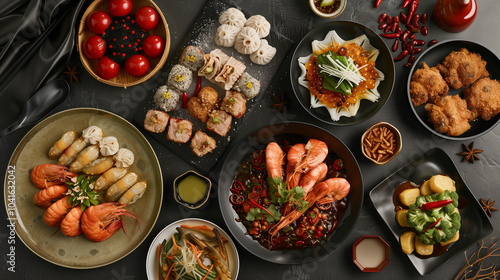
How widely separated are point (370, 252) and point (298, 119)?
1492mm

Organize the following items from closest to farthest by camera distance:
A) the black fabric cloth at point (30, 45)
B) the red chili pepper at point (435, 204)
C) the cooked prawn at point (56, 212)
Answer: the black fabric cloth at point (30, 45)
the red chili pepper at point (435, 204)
the cooked prawn at point (56, 212)

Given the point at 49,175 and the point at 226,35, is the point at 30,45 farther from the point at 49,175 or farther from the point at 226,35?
the point at 226,35

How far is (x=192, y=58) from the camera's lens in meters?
3.55

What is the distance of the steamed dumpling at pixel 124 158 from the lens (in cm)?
352

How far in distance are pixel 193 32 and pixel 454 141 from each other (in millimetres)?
2862

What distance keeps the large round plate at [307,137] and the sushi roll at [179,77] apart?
0.80m

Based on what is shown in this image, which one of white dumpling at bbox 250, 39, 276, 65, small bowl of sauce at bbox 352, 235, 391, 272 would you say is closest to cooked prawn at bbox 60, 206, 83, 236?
white dumpling at bbox 250, 39, 276, 65

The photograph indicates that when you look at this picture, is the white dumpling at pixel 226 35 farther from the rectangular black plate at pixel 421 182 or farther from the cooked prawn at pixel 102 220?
the rectangular black plate at pixel 421 182

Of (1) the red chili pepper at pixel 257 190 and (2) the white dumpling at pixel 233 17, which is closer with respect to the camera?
(1) the red chili pepper at pixel 257 190

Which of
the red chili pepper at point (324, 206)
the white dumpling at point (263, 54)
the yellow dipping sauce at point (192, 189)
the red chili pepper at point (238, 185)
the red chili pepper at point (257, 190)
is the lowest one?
the yellow dipping sauce at point (192, 189)

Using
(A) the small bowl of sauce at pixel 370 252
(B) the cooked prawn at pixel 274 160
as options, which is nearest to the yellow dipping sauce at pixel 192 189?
(B) the cooked prawn at pixel 274 160

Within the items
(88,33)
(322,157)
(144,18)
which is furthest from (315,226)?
(88,33)

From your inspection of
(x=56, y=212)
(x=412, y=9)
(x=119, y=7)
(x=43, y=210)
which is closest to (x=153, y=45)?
(x=119, y=7)

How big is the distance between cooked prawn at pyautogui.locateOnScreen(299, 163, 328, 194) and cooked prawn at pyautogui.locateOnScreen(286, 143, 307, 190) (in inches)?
3.0
